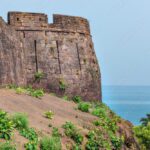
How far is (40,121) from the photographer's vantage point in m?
18.3

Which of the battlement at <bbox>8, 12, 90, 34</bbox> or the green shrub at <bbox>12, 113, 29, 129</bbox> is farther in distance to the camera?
the battlement at <bbox>8, 12, 90, 34</bbox>

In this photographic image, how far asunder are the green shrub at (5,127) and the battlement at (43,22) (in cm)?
1157

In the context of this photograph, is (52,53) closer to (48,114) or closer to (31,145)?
(48,114)

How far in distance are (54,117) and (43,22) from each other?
340 inches

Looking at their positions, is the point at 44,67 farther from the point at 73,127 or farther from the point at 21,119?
the point at 21,119

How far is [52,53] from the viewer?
2752 centimetres

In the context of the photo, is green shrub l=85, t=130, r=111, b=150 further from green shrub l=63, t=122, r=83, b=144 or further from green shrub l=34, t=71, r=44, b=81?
green shrub l=34, t=71, r=44, b=81

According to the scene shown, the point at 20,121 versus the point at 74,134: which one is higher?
the point at 20,121

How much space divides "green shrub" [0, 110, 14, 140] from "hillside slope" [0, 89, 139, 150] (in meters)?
0.25

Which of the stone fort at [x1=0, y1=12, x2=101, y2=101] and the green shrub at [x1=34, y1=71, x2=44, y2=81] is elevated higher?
the stone fort at [x1=0, y1=12, x2=101, y2=101]

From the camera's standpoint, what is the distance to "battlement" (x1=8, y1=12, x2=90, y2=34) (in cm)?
2667

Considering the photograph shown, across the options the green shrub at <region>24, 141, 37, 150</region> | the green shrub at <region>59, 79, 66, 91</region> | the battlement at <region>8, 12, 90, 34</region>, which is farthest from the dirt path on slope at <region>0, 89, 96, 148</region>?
the battlement at <region>8, 12, 90, 34</region>

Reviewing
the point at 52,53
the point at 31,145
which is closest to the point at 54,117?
the point at 31,145

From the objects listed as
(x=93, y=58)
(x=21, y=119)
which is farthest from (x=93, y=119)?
(x=93, y=58)
